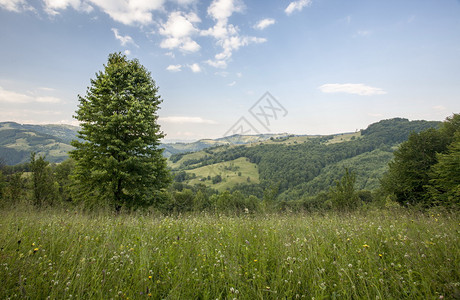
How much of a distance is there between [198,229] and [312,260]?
3062mm

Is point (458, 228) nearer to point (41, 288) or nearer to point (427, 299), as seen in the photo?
point (427, 299)

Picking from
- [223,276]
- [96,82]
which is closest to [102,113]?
[96,82]

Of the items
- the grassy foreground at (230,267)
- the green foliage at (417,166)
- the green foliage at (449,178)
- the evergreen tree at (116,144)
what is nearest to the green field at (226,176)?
the green foliage at (417,166)

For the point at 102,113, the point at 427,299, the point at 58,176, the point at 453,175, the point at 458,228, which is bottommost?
the point at 58,176

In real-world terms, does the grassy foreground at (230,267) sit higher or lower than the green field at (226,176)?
higher

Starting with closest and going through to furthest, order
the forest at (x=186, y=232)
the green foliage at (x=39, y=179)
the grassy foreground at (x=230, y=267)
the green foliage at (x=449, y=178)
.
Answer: the grassy foreground at (x=230, y=267) < the forest at (x=186, y=232) < the green foliage at (x=449, y=178) < the green foliage at (x=39, y=179)

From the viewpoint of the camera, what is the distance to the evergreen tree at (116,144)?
1423cm

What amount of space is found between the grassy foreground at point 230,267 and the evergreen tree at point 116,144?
993cm

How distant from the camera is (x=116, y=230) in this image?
16.8ft

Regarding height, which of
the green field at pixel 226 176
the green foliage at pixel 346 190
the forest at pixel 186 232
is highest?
Answer: the forest at pixel 186 232

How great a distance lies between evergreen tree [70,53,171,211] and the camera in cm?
1423

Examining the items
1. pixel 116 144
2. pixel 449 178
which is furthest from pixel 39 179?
pixel 449 178

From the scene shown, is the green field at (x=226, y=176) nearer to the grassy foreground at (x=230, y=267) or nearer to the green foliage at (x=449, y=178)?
the green foliage at (x=449, y=178)

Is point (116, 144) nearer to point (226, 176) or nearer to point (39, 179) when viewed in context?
point (39, 179)
